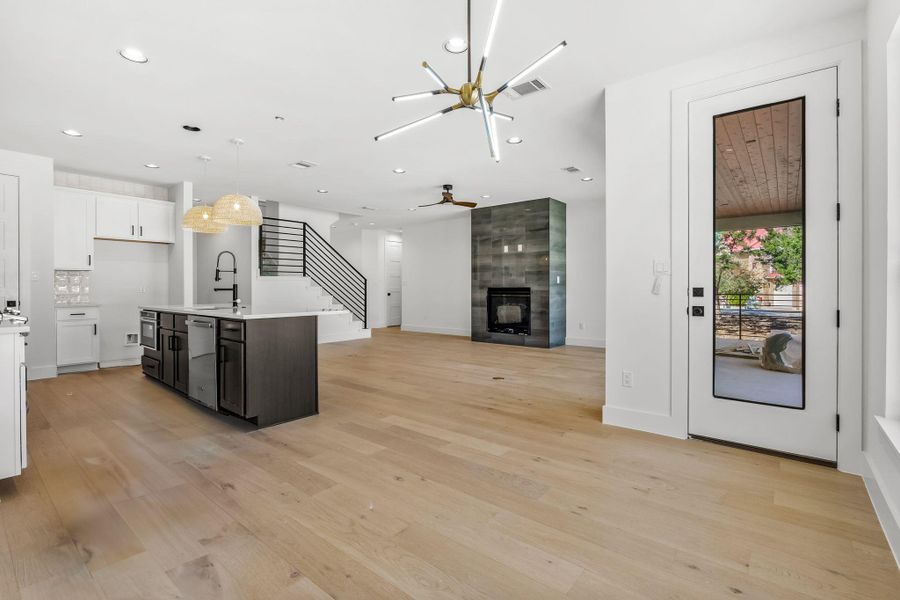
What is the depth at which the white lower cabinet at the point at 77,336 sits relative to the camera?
5.45m

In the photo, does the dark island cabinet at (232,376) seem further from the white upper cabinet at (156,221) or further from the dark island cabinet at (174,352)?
the white upper cabinet at (156,221)

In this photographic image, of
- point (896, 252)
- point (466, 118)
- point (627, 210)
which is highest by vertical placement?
point (466, 118)

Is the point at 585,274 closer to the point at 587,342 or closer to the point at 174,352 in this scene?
the point at 587,342

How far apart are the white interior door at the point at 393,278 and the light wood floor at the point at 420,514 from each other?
27.4 feet

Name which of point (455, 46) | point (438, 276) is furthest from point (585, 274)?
point (455, 46)

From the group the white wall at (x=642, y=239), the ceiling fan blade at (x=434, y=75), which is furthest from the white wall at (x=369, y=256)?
the ceiling fan blade at (x=434, y=75)

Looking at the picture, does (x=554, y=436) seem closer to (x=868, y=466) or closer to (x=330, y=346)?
(x=868, y=466)

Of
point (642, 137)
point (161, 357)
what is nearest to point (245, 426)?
point (161, 357)

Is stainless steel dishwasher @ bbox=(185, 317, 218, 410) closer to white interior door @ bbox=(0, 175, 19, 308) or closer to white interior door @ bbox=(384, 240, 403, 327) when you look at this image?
white interior door @ bbox=(0, 175, 19, 308)

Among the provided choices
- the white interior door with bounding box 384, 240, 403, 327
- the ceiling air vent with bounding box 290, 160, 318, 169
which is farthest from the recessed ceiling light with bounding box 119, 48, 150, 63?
the white interior door with bounding box 384, 240, 403, 327

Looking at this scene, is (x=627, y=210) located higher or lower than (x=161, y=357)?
higher

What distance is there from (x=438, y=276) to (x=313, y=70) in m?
7.26

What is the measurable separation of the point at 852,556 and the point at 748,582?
554 mm

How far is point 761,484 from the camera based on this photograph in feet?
7.89
